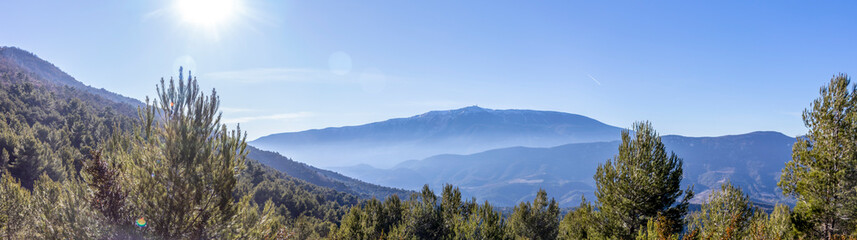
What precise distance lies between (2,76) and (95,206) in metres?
187

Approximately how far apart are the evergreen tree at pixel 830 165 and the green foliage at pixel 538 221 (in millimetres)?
19342

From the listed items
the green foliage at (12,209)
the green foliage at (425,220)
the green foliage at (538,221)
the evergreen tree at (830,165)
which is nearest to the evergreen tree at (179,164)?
the green foliage at (12,209)

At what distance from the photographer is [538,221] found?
34.6m

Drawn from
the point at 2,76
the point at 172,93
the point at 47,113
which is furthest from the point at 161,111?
the point at 2,76

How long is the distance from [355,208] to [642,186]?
70.6 ft

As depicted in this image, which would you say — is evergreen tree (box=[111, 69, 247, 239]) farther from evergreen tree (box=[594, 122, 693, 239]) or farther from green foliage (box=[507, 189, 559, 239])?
green foliage (box=[507, 189, 559, 239])

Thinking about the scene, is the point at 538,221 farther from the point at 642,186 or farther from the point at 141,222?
the point at 141,222

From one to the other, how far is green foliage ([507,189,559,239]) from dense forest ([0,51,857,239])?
106 millimetres

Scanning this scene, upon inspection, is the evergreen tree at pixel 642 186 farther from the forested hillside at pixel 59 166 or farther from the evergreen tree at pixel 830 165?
the forested hillside at pixel 59 166

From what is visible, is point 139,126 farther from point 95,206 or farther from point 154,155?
point 95,206

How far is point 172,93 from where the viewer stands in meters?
8.86

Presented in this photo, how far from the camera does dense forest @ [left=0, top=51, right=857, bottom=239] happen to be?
8703 mm

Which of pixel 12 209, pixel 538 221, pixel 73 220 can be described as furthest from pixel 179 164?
pixel 538 221

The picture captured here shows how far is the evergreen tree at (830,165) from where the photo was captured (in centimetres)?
1519
